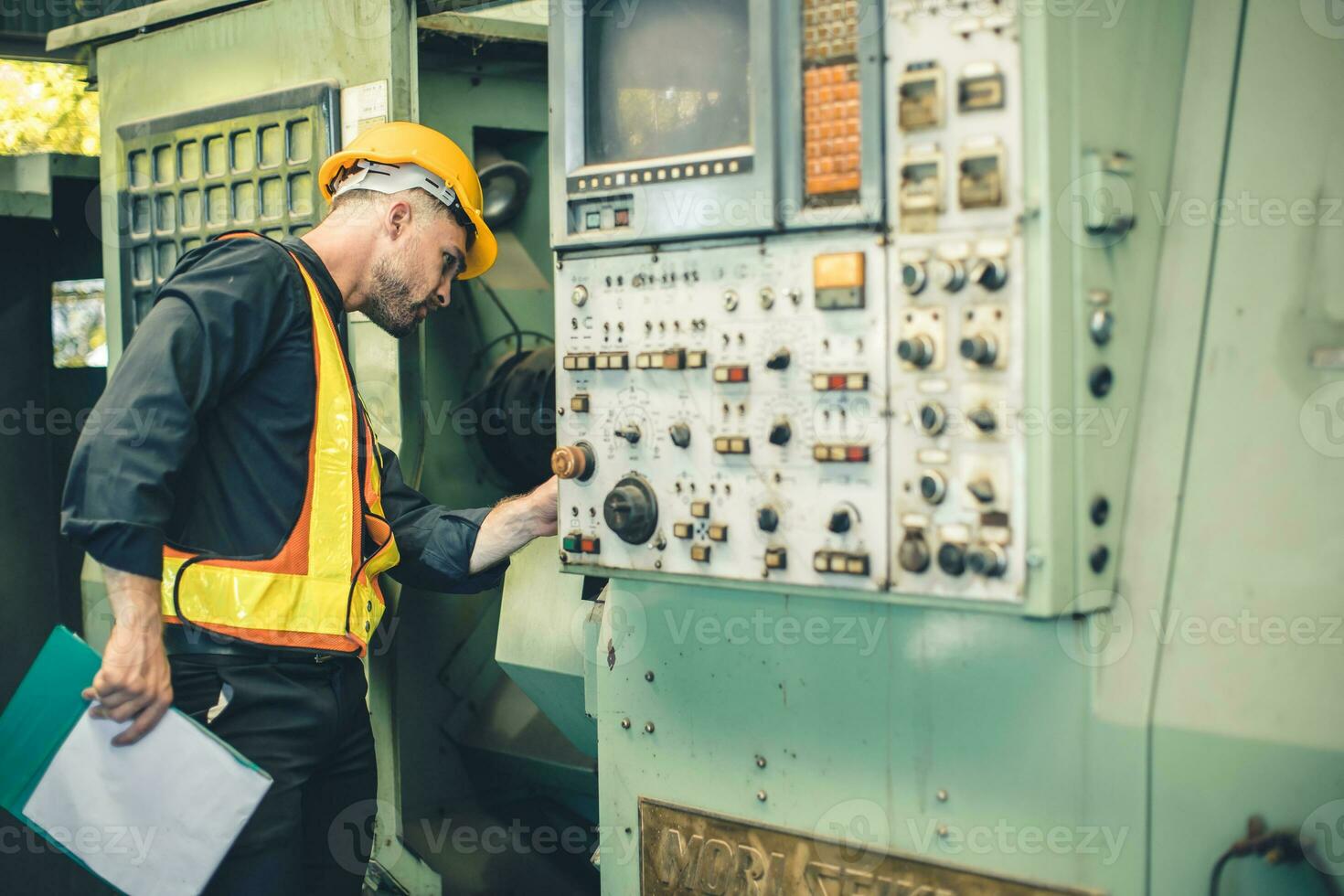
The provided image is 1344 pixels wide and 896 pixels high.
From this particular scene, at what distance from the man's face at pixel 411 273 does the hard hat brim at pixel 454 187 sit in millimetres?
47

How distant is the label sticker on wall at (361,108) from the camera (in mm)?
2588

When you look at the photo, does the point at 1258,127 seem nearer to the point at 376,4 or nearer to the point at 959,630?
the point at 959,630

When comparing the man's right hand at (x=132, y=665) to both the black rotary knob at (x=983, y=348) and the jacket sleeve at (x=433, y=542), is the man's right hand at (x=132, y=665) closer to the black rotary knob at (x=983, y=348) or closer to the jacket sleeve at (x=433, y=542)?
the jacket sleeve at (x=433, y=542)

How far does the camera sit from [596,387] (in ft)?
6.24

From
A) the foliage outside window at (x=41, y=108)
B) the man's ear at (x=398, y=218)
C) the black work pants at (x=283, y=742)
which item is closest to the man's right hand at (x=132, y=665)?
the black work pants at (x=283, y=742)

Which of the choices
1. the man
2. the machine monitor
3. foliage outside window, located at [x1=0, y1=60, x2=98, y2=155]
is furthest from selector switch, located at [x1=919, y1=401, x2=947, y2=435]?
foliage outside window, located at [x1=0, y1=60, x2=98, y2=155]

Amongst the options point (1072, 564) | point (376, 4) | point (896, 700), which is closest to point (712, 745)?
point (896, 700)

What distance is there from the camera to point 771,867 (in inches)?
73.0

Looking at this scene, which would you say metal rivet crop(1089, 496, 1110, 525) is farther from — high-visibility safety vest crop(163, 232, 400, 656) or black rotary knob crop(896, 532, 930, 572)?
high-visibility safety vest crop(163, 232, 400, 656)

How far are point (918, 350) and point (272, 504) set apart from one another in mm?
1023

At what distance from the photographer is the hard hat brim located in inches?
85.4

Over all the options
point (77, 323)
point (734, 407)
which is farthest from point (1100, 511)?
point (77, 323)

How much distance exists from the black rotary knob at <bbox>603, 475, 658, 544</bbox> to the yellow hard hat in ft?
2.29

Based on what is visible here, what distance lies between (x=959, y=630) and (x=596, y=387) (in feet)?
2.09
